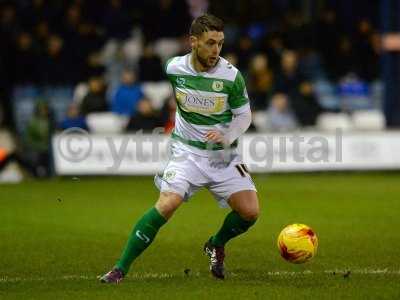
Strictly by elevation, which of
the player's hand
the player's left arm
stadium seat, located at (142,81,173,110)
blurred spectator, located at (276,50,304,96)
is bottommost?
stadium seat, located at (142,81,173,110)

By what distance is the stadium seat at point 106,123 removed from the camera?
18.9 metres

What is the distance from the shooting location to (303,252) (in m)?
8.63

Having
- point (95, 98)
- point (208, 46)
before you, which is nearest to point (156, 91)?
point (95, 98)

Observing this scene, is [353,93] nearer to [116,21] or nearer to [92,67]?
[116,21]

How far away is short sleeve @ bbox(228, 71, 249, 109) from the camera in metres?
8.36

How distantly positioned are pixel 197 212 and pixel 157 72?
7583 millimetres

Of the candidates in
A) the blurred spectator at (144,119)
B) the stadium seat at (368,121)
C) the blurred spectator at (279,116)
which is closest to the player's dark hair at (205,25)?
the blurred spectator at (144,119)

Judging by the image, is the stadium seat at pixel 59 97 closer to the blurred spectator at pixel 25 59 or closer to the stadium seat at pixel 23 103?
the stadium seat at pixel 23 103

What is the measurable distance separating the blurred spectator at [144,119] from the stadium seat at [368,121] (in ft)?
12.0

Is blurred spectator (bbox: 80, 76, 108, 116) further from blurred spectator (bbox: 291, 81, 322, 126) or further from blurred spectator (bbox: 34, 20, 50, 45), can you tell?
blurred spectator (bbox: 291, 81, 322, 126)

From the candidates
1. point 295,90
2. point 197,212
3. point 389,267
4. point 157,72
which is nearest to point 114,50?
point 157,72

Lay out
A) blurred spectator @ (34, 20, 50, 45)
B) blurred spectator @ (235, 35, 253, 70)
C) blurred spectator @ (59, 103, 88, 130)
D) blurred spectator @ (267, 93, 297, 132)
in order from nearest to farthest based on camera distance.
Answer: blurred spectator @ (59, 103, 88, 130) → blurred spectator @ (267, 93, 297, 132) → blurred spectator @ (34, 20, 50, 45) → blurred spectator @ (235, 35, 253, 70)

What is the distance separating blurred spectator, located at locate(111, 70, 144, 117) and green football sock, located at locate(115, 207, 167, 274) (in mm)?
11238

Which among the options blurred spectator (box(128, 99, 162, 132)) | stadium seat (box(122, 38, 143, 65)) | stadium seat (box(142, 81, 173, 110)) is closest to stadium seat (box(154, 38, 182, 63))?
stadium seat (box(122, 38, 143, 65))
